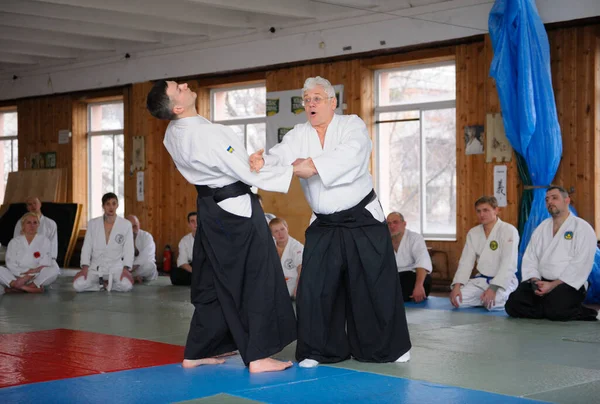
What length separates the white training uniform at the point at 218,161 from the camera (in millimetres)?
3902

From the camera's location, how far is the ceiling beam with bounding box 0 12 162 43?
32.9 feet

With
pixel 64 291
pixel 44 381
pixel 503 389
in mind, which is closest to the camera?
pixel 503 389

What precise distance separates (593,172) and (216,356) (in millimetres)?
4997

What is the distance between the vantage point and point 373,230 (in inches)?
163

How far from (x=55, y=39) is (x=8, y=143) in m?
3.62

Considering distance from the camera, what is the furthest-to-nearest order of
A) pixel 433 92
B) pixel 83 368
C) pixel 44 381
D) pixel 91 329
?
pixel 433 92
pixel 91 329
pixel 83 368
pixel 44 381

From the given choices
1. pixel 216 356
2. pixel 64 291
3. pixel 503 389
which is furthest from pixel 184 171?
pixel 64 291

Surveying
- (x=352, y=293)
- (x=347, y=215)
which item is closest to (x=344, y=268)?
(x=352, y=293)

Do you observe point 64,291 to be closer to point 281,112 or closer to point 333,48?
point 281,112

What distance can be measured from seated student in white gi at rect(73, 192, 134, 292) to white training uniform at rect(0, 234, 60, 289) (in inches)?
13.6

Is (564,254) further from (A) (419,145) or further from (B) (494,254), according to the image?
(A) (419,145)

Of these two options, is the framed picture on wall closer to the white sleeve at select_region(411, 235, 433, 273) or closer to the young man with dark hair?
the white sleeve at select_region(411, 235, 433, 273)

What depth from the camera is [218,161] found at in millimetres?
3922

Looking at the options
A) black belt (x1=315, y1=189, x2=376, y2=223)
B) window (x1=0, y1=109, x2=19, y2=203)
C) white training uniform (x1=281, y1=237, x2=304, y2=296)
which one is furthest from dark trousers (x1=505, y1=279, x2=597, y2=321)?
window (x1=0, y1=109, x2=19, y2=203)
